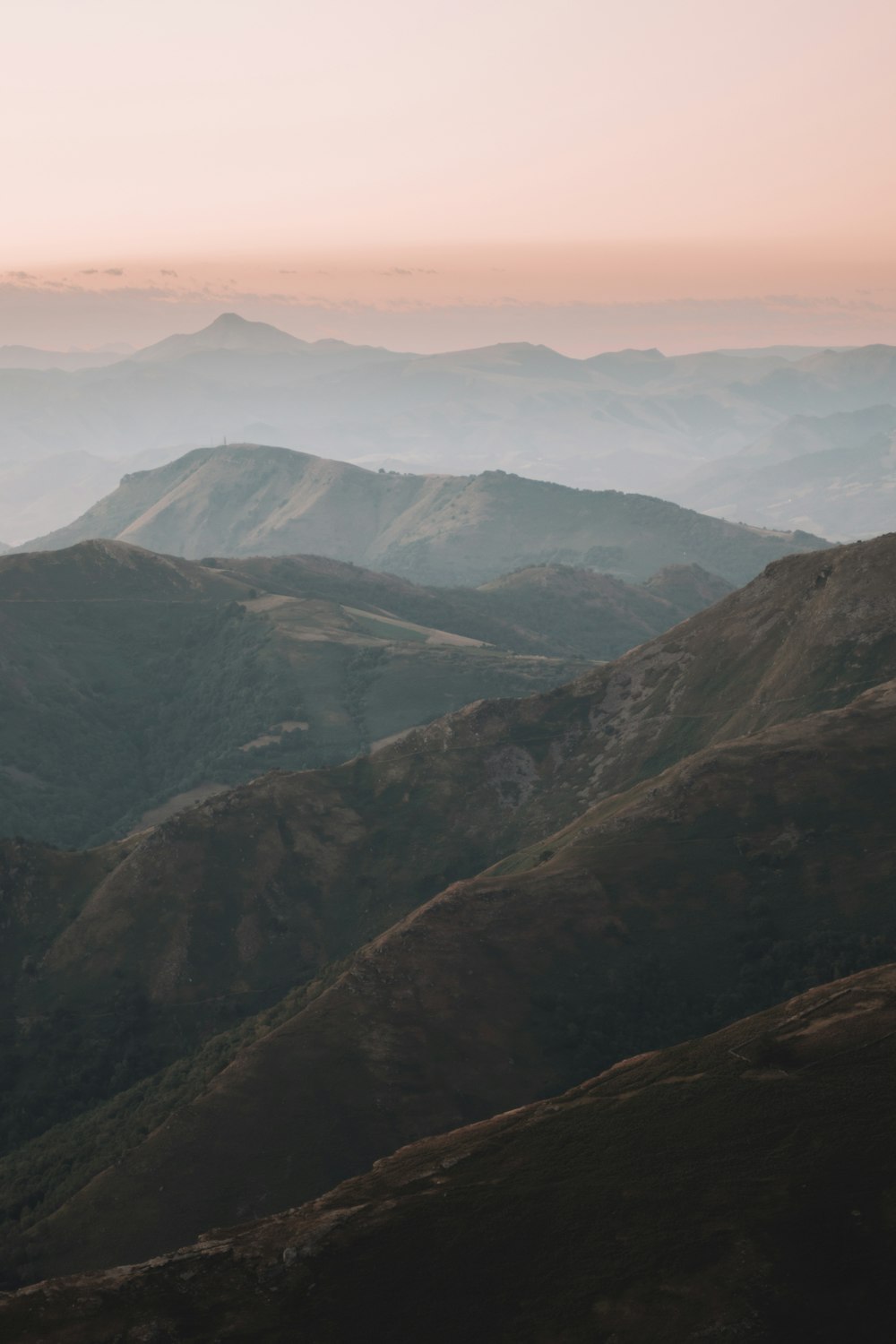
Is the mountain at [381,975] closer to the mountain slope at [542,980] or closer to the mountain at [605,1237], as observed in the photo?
the mountain slope at [542,980]

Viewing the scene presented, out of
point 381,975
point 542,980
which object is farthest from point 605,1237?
point 381,975

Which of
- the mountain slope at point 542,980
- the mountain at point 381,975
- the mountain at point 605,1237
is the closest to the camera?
the mountain at point 605,1237

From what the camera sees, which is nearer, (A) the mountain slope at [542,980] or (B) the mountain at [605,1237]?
(B) the mountain at [605,1237]

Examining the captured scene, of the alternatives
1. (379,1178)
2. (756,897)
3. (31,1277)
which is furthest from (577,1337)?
(756,897)

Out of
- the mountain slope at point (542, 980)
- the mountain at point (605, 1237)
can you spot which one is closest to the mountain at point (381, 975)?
the mountain slope at point (542, 980)

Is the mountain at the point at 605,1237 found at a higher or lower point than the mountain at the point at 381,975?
higher

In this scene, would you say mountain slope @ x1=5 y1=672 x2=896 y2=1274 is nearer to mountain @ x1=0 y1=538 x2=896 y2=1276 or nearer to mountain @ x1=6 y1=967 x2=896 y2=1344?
mountain @ x1=0 y1=538 x2=896 y2=1276

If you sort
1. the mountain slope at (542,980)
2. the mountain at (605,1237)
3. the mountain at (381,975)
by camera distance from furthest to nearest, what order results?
the mountain at (381,975) < the mountain slope at (542,980) < the mountain at (605,1237)
